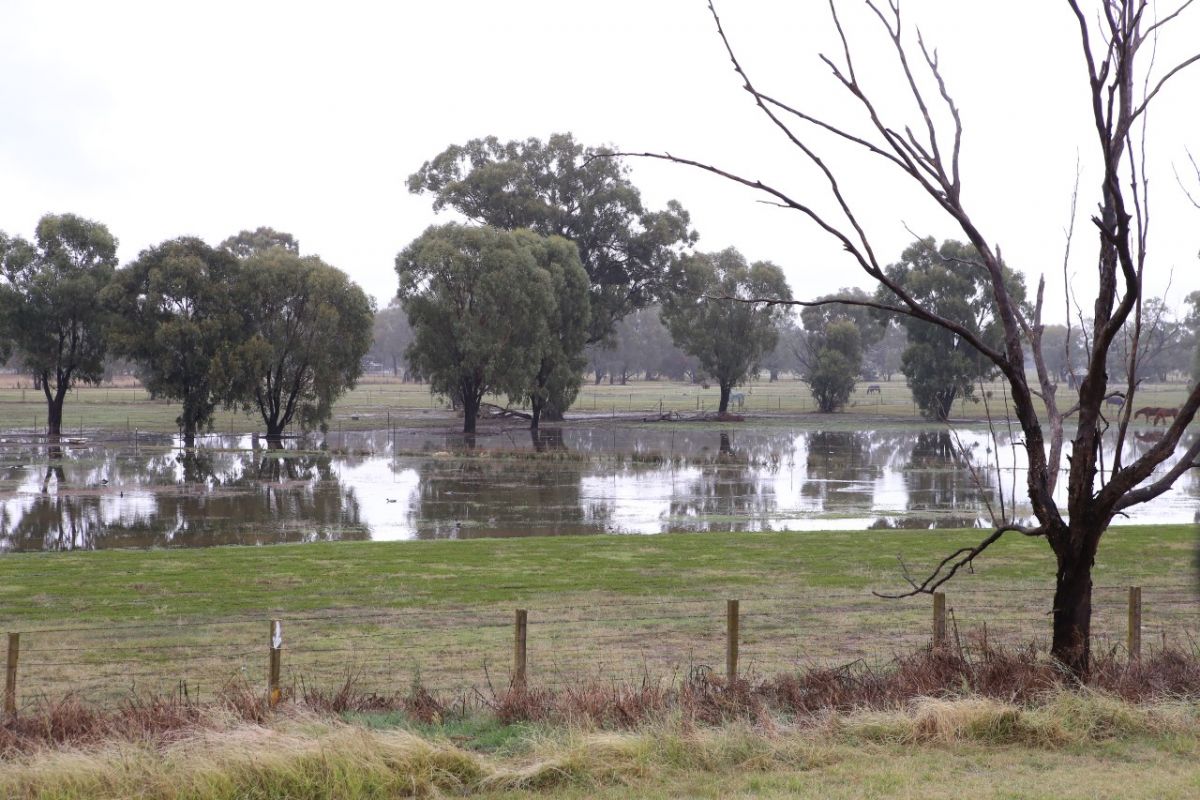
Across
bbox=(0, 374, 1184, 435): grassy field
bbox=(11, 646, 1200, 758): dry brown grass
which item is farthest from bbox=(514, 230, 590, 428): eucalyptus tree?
bbox=(11, 646, 1200, 758): dry brown grass

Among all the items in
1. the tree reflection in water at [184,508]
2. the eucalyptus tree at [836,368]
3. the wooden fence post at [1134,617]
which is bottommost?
the tree reflection in water at [184,508]

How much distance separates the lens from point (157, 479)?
38.6 m

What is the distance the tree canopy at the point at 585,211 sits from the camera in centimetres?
7906

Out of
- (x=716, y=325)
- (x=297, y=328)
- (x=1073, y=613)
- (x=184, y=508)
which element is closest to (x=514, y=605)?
(x=1073, y=613)

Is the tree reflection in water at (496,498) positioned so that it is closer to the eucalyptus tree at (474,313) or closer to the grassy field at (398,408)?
the eucalyptus tree at (474,313)

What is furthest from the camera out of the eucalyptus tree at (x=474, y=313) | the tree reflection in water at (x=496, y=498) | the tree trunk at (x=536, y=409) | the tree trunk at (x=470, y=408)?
the tree trunk at (x=536, y=409)

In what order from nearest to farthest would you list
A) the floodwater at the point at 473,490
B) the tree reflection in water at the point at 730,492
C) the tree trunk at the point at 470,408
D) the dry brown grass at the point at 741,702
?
the dry brown grass at the point at 741,702 < the floodwater at the point at 473,490 < the tree reflection in water at the point at 730,492 < the tree trunk at the point at 470,408

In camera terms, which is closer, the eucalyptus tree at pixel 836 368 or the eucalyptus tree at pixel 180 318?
the eucalyptus tree at pixel 180 318

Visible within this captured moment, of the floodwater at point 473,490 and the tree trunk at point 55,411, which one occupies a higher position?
the tree trunk at point 55,411

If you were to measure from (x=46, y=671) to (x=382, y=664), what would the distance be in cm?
350

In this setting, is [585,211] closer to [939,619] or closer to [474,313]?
[474,313]

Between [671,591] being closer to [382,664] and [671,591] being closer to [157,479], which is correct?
[382,664]

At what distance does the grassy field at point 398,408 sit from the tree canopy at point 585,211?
370 inches

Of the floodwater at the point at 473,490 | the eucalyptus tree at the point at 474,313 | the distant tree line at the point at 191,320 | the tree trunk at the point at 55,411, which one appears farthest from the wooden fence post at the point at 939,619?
the tree trunk at the point at 55,411
